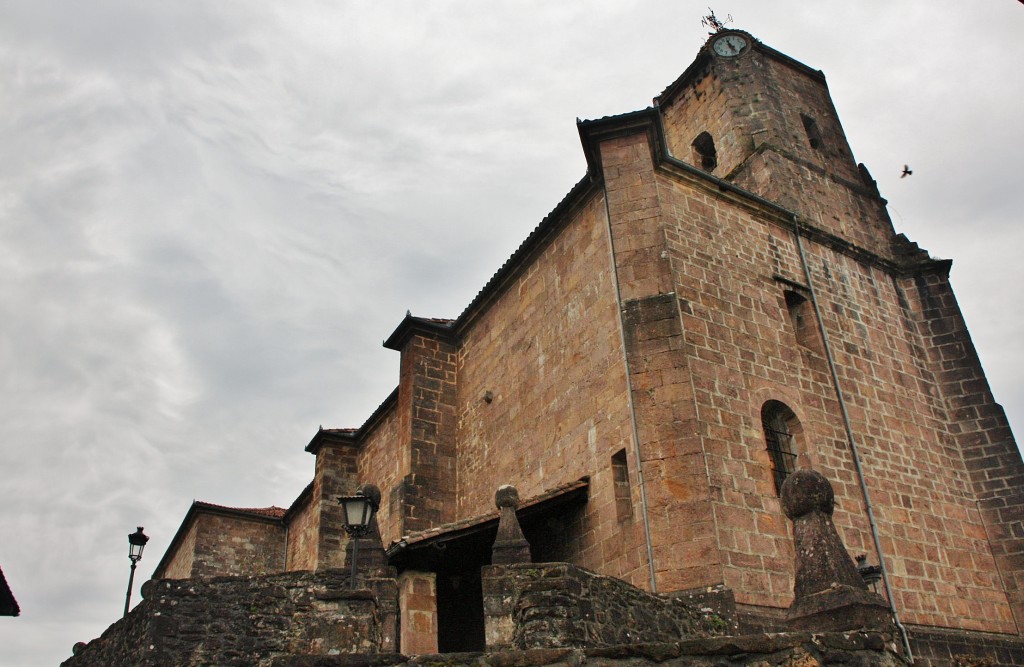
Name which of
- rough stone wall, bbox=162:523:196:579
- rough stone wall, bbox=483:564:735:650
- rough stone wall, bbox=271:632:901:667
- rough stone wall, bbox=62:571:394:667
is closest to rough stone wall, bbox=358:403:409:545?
rough stone wall, bbox=62:571:394:667

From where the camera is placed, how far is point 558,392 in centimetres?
1332

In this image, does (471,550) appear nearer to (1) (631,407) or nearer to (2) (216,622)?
(1) (631,407)

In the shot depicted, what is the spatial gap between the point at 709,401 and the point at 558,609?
16.7 feet

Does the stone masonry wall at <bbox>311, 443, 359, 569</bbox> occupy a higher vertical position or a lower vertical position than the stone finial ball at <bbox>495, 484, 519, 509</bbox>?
higher

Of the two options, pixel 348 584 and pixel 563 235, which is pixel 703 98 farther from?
pixel 348 584

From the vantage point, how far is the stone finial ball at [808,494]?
5.98 metres

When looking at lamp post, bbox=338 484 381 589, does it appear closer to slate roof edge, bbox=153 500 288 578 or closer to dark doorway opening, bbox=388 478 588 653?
dark doorway opening, bbox=388 478 588 653

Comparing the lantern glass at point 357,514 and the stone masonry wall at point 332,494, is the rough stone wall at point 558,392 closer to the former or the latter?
the lantern glass at point 357,514

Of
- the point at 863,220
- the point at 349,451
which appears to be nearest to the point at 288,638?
the point at 349,451

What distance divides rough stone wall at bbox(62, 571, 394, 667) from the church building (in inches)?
75.3

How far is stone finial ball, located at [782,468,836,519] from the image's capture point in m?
5.98

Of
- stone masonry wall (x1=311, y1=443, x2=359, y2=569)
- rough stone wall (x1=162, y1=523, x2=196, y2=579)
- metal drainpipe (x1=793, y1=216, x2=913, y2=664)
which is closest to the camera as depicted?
metal drainpipe (x1=793, y1=216, x2=913, y2=664)

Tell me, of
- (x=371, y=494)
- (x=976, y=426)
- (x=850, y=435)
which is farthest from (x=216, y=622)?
(x=976, y=426)

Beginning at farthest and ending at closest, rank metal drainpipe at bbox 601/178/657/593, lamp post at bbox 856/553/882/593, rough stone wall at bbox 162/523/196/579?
rough stone wall at bbox 162/523/196/579 → lamp post at bbox 856/553/882/593 → metal drainpipe at bbox 601/178/657/593
